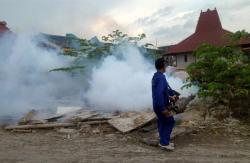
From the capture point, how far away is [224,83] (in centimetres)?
1034

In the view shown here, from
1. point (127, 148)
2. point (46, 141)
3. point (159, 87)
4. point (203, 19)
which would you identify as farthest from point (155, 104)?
point (203, 19)

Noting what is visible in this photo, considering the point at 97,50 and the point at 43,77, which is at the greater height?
the point at 97,50

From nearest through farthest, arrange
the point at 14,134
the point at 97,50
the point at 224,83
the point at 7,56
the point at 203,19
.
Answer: the point at 14,134 < the point at 224,83 < the point at 7,56 < the point at 97,50 < the point at 203,19

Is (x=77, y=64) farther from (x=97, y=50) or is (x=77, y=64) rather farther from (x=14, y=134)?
(x=14, y=134)

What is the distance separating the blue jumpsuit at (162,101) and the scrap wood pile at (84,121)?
1475mm

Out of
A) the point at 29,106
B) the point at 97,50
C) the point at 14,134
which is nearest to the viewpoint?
the point at 14,134

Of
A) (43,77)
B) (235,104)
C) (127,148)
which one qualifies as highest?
(43,77)

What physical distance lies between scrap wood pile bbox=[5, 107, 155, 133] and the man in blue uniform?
1479mm

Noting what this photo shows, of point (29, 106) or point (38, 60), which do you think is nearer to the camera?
point (29, 106)

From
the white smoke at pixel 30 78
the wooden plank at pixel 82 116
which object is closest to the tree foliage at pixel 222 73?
the wooden plank at pixel 82 116

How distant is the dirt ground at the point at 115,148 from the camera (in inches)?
275

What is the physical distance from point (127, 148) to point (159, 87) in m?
1.31

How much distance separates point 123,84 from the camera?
37.6 ft

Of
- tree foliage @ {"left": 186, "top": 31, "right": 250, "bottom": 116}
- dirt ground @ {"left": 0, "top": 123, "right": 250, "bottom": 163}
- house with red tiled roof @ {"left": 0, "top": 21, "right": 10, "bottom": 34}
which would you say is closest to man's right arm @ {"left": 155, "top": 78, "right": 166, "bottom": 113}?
dirt ground @ {"left": 0, "top": 123, "right": 250, "bottom": 163}
